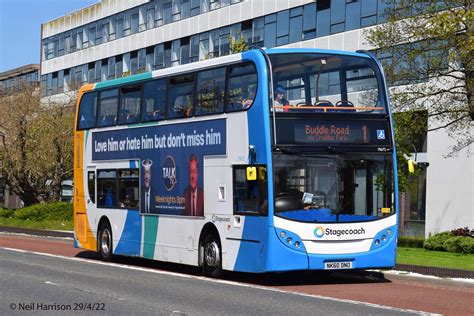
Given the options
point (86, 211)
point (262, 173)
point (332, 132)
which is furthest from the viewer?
point (86, 211)

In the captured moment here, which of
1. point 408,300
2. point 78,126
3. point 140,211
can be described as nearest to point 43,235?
point 78,126

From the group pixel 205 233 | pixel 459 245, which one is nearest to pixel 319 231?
pixel 205 233

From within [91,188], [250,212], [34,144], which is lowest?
[250,212]

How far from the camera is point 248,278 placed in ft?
60.7

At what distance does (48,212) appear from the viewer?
48.4m

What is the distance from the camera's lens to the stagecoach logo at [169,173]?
774 inches

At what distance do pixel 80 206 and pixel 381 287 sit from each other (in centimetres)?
1058

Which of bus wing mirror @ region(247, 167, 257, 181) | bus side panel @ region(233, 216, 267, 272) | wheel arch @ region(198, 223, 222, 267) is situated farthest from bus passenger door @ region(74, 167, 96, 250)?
bus wing mirror @ region(247, 167, 257, 181)

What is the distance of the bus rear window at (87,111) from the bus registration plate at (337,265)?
9.13 metres

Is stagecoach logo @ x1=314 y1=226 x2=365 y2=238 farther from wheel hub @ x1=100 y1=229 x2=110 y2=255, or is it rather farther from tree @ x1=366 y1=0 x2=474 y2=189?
wheel hub @ x1=100 y1=229 x2=110 y2=255

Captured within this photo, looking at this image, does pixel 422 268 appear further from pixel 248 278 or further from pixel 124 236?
pixel 124 236

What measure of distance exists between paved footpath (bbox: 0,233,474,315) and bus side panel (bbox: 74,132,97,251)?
303 cm

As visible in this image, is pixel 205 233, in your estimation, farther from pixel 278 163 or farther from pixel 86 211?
pixel 86 211

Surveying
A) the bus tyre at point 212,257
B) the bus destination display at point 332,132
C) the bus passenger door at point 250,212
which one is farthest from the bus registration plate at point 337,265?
the bus tyre at point 212,257
